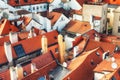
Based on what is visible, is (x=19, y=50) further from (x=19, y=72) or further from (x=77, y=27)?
(x=77, y=27)

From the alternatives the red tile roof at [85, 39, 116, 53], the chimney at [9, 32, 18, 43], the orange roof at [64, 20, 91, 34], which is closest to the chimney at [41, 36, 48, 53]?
the chimney at [9, 32, 18, 43]

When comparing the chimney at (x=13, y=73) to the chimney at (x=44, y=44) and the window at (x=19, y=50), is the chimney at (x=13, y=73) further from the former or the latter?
the chimney at (x=44, y=44)

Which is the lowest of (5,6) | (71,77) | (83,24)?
(71,77)

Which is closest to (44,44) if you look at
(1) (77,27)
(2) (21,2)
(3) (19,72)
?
(3) (19,72)

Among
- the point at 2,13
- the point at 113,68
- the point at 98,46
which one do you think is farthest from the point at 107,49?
the point at 2,13

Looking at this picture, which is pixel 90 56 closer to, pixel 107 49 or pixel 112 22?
pixel 107 49

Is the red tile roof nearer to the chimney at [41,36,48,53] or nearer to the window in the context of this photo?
the chimney at [41,36,48,53]
